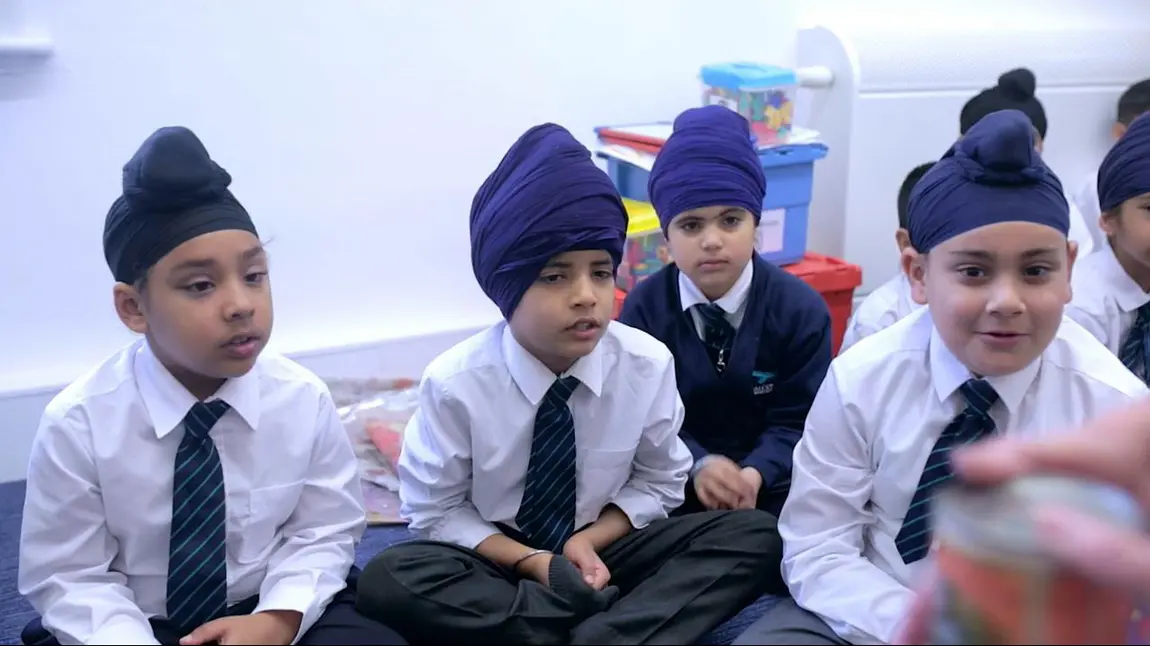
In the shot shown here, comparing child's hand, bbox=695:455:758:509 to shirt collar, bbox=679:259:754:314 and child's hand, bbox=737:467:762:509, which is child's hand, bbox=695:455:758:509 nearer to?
child's hand, bbox=737:467:762:509

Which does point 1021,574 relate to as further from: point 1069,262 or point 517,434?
point 517,434

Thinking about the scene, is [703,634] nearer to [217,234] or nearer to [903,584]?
[903,584]

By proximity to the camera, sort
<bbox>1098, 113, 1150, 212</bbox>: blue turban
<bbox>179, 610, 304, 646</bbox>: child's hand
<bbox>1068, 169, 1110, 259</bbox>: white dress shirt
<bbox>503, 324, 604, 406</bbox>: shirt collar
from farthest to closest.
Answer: <bbox>1068, 169, 1110, 259</bbox>: white dress shirt < <bbox>1098, 113, 1150, 212</bbox>: blue turban < <bbox>503, 324, 604, 406</bbox>: shirt collar < <bbox>179, 610, 304, 646</bbox>: child's hand

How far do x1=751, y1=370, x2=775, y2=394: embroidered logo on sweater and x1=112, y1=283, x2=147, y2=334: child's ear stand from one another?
36.9 inches

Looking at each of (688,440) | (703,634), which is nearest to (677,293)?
(688,440)

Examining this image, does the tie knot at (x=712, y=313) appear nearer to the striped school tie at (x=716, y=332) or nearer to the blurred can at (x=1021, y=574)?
the striped school tie at (x=716, y=332)

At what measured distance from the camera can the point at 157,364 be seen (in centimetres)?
117

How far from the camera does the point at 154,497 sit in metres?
1.14

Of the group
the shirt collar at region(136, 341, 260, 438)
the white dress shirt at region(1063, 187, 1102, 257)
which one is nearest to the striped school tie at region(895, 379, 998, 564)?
the shirt collar at region(136, 341, 260, 438)

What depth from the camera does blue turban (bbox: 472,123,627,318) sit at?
1.25 metres

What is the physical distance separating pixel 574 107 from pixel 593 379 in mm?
1217

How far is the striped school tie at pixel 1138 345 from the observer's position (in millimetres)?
1569

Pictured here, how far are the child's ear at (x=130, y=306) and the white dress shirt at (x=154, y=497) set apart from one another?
0.03m

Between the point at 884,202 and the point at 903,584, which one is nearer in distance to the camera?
the point at 903,584
